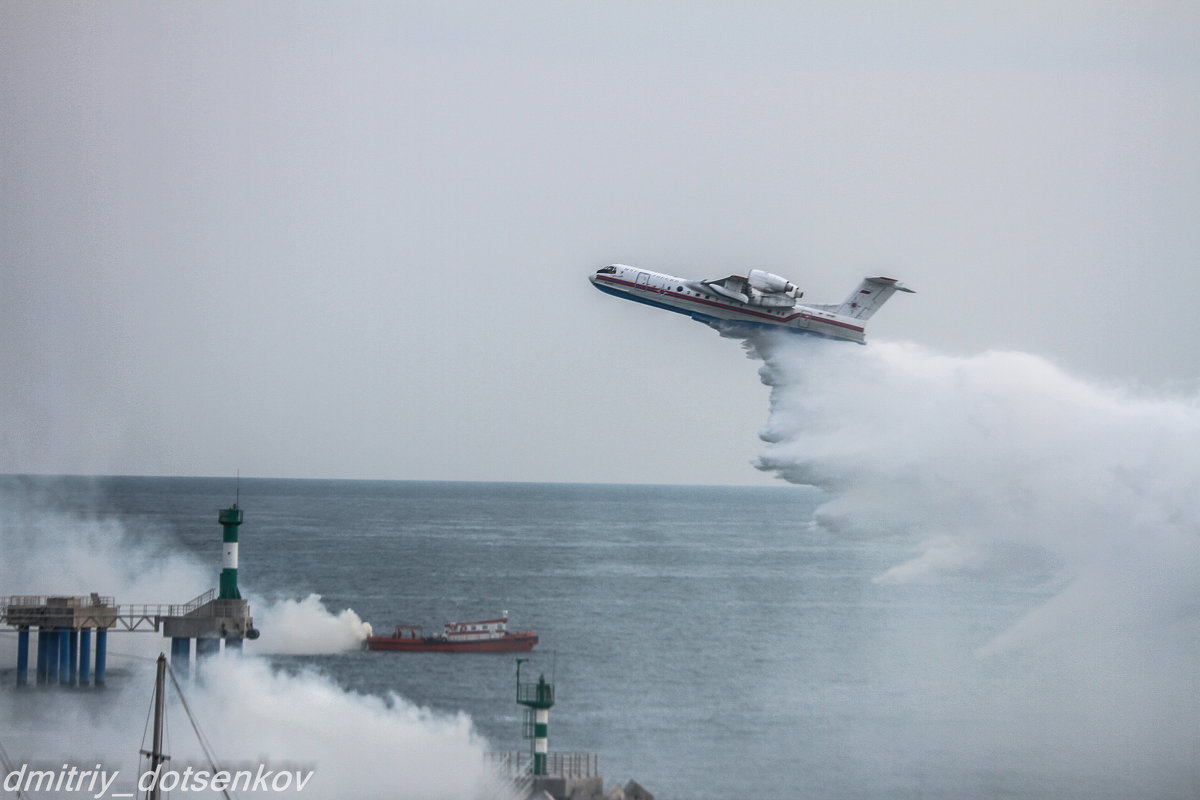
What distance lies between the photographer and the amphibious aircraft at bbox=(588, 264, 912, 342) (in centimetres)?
5916

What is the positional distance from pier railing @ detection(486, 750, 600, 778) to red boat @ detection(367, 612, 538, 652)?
70.9ft

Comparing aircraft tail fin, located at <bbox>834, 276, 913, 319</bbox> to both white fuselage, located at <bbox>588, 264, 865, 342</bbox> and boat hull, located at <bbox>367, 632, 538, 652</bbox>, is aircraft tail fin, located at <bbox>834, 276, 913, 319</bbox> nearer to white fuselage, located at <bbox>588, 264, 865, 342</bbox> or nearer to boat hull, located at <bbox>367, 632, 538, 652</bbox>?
white fuselage, located at <bbox>588, 264, 865, 342</bbox>

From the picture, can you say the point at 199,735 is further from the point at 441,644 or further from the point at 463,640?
the point at 463,640

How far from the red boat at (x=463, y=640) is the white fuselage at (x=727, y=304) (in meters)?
27.9

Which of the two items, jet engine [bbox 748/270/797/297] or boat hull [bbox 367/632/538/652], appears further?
boat hull [bbox 367/632/538/652]

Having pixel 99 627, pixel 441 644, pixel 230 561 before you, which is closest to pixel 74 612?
pixel 99 627

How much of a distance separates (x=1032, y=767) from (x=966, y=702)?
1157cm

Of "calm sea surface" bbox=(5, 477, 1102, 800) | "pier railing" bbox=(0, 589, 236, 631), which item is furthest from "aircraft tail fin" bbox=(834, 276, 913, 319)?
"pier railing" bbox=(0, 589, 236, 631)

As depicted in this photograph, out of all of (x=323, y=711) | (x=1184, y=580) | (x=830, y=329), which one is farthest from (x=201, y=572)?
(x=1184, y=580)

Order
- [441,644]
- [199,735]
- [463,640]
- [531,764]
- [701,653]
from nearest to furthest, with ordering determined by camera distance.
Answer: [531,764], [199,735], [441,644], [463,640], [701,653]

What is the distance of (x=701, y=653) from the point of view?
8819cm

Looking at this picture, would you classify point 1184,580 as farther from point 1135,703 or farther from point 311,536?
point 311,536

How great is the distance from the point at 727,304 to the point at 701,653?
32.4 m

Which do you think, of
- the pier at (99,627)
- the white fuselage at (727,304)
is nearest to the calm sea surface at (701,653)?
the pier at (99,627)
